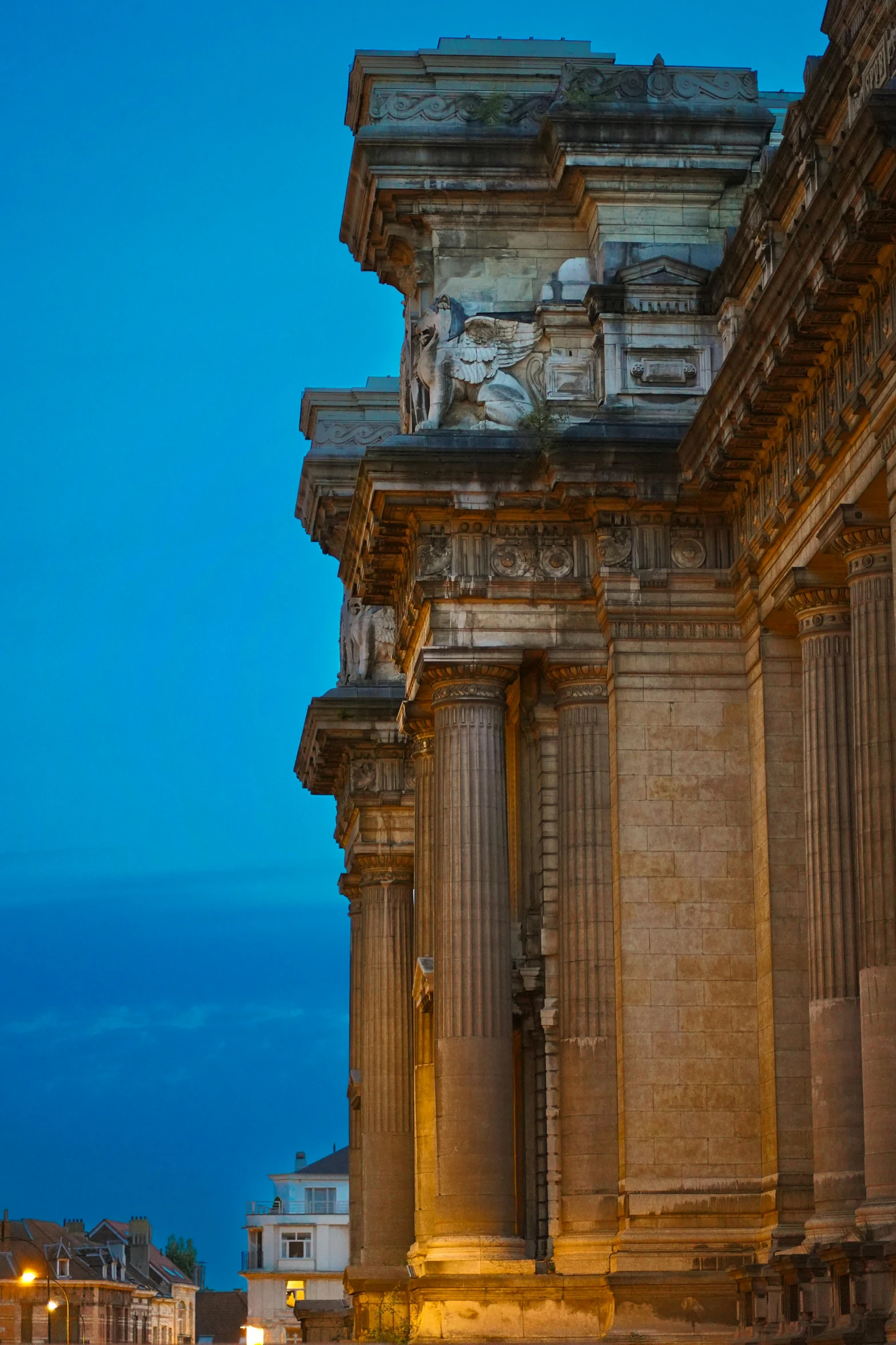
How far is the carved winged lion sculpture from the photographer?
4588cm

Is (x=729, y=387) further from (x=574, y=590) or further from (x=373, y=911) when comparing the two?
(x=373, y=911)

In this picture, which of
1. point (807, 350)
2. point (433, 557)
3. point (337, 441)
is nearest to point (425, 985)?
point (433, 557)

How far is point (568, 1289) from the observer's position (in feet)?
138

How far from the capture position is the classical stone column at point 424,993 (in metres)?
48.3

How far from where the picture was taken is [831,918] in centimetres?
3828

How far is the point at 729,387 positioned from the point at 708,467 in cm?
268

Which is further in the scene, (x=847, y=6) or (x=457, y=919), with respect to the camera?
(x=457, y=919)

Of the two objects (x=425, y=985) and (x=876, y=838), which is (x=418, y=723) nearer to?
(x=425, y=985)

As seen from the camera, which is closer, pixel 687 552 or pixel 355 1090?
pixel 687 552

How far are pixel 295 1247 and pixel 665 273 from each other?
382ft

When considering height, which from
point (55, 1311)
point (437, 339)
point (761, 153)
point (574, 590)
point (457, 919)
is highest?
point (761, 153)

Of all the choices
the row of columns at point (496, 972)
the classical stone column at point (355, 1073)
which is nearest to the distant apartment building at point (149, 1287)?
the classical stone column at point (355, 1073)

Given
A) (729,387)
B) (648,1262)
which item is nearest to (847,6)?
(729,387)

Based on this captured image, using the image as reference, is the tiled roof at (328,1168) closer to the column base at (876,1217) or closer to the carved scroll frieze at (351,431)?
the carved scroll frieze at (351,431)
